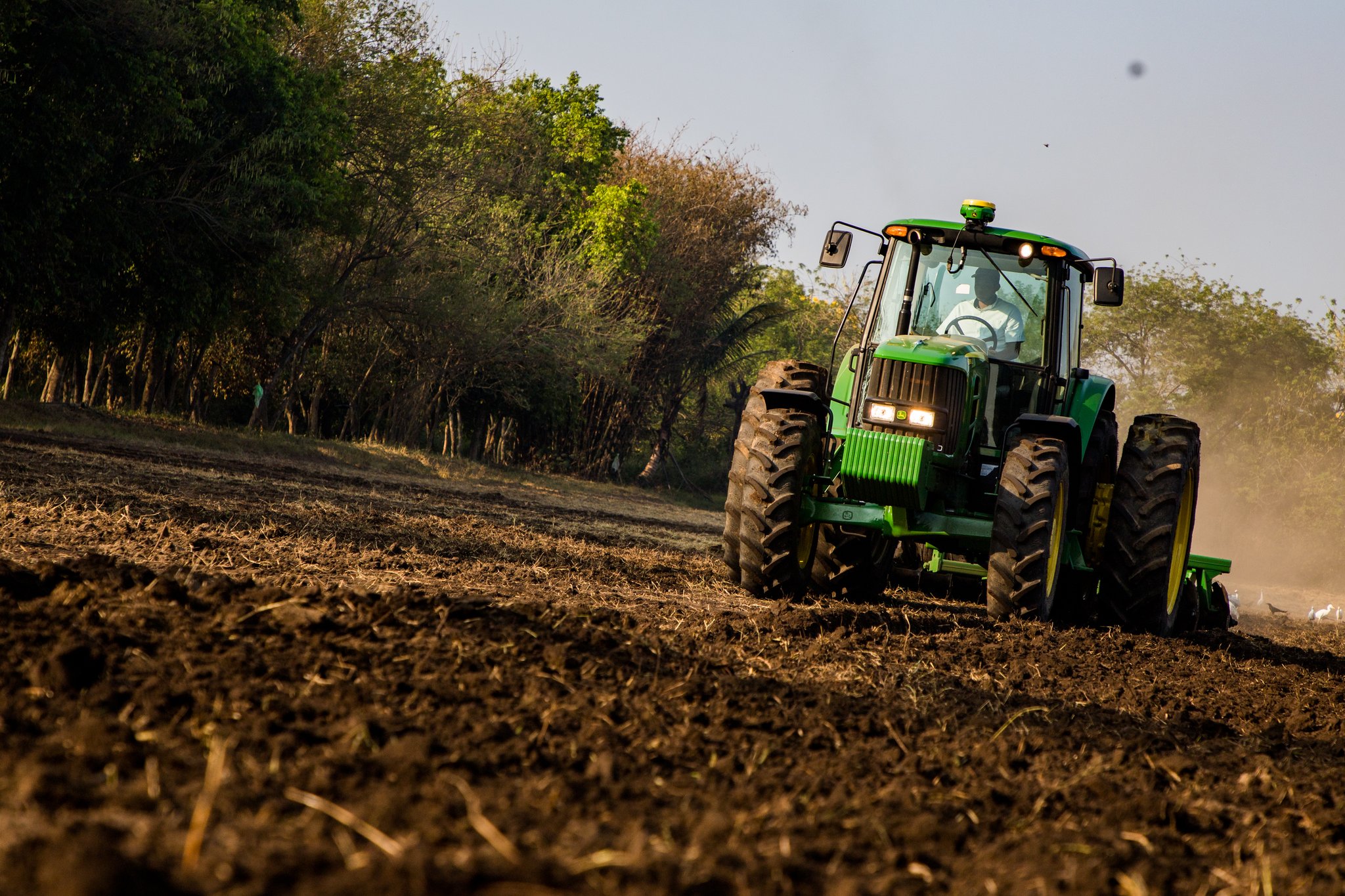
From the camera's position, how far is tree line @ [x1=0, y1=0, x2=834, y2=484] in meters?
16.8

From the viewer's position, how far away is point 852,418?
858 centimetres

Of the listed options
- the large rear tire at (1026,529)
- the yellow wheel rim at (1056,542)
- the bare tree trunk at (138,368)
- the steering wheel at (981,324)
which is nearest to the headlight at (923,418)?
the large rear tire at (1026,529)

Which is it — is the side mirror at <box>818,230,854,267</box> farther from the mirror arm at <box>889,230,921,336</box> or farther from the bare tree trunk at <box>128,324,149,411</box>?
the bare tree trunk at <box>128,324,149,411</box>

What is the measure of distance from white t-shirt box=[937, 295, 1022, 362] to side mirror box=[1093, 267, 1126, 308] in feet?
1.93

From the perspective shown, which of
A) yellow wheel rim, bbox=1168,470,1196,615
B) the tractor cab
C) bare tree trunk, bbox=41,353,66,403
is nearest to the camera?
the tractor cab

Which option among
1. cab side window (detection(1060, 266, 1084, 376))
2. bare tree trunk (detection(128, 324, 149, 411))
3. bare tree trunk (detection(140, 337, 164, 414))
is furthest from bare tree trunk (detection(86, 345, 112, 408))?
cab side window (detection(1060, 266, 1084, 376))

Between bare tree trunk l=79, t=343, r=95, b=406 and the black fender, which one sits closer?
the black fender

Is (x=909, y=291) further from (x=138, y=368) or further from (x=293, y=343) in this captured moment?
(x=138, y=368)

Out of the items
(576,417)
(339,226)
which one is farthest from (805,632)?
(576,417)

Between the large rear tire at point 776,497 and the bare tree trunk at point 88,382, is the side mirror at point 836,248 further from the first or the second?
the bare tree trunk at point 88,382

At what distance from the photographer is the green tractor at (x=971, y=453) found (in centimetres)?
770

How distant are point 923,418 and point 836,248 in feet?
4.17

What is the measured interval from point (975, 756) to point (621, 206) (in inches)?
1156

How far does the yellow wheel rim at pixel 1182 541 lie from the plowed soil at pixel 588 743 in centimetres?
191
